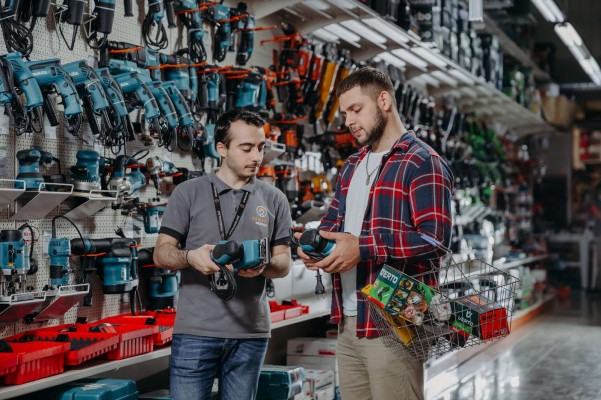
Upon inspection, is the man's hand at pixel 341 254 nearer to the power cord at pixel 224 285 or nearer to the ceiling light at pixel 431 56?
the power cord at pixel 224 285

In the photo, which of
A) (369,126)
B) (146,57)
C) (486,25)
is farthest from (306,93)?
(486,25)

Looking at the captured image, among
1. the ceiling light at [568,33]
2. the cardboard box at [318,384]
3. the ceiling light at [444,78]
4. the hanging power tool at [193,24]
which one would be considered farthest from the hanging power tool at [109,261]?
the ceiling light at [568,33]

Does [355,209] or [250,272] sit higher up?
[355,209]

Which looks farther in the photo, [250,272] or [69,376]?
[69,376]

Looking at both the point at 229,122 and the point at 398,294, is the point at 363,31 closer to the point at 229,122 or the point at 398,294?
the point at 229,122

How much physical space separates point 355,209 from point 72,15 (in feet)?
5.43

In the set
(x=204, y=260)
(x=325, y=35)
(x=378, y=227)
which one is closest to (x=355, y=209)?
(x=378, y=227)

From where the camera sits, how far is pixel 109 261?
361 cm

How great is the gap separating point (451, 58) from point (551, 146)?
835 centimetres

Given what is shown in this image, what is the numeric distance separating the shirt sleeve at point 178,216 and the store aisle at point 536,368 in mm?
3551

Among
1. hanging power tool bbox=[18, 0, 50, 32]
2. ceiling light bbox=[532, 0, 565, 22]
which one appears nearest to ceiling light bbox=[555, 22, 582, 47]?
ceiling light bbox=[532, 0, 565, 22]

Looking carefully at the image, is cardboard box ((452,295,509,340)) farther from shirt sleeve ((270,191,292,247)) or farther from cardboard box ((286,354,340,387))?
cardboard box ((286,354,340,387))

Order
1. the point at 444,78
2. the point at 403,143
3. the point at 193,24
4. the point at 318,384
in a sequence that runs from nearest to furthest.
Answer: the point at 403,143 < the point at 193,24 < the point at 318,384 < the point at 444,78

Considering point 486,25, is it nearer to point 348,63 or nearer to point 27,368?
point 348,63
